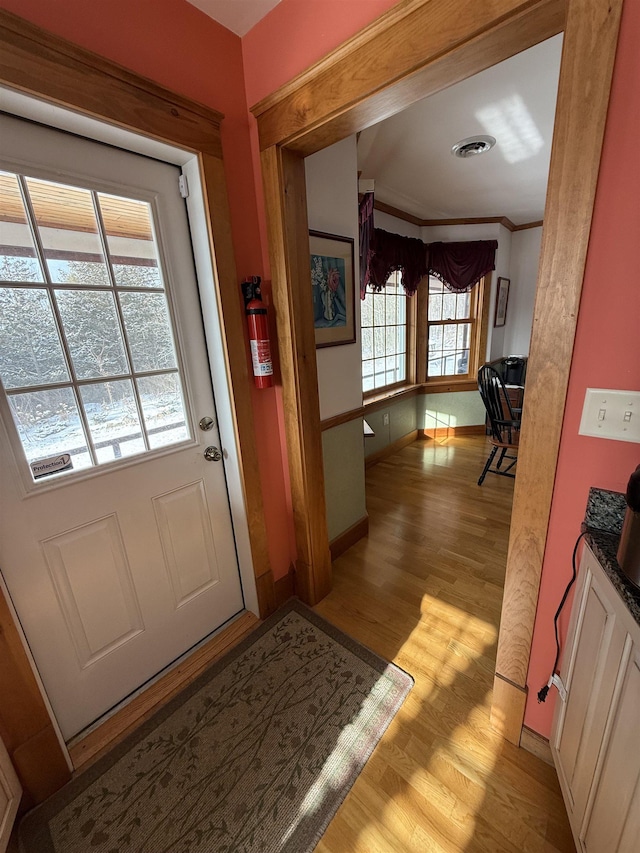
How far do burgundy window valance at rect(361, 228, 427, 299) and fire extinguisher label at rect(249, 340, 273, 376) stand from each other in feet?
6.06

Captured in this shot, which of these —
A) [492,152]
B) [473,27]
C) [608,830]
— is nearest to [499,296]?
[492,152]

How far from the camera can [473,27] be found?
82 cm

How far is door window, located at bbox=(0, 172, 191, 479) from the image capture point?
3.38 ft

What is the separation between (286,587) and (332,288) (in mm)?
1649

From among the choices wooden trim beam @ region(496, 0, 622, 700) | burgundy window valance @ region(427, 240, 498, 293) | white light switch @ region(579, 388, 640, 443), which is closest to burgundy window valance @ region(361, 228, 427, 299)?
burgundy window valance @ region(427, 240, 498, 293)

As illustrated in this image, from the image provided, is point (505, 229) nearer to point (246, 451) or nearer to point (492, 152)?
point (492, 152)

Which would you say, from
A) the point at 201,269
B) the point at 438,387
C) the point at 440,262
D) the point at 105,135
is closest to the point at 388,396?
the point at 438,387

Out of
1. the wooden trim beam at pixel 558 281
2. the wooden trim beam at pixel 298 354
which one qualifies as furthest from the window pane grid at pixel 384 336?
the wooden trim beam at pixel 558 281

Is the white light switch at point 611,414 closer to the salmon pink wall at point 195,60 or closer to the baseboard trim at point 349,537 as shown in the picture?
the salmon pink wall at point 195,60

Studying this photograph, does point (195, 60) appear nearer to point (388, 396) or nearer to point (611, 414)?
point (611, 414)

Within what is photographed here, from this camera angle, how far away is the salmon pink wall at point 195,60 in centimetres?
96

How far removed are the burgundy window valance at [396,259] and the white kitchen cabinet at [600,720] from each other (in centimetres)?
269

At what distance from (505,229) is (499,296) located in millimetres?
759

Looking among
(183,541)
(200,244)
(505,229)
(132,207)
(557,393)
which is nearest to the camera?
(557,393)
